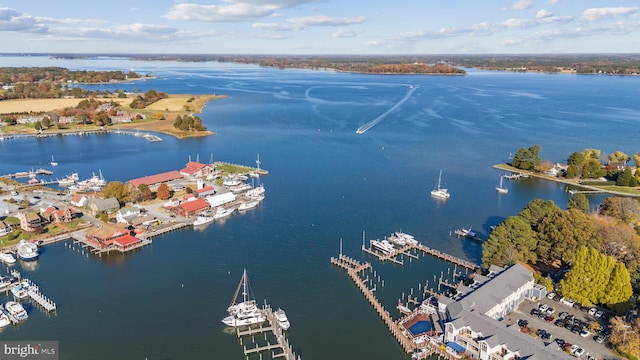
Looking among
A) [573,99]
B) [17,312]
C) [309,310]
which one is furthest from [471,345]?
[573,99]

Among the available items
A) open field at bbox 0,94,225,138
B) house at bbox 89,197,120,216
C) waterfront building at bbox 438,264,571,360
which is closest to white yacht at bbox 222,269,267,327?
waterfront building at bbox 438,264,571,360

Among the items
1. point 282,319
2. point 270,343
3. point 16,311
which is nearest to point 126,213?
point 16,311

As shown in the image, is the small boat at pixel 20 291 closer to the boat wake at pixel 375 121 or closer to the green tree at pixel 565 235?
the green tree at pixel 565 235

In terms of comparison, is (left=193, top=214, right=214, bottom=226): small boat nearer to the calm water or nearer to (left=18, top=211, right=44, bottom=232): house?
the calm water

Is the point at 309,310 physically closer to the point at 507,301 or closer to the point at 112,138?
the point at 507,301

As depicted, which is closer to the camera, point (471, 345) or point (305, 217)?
point (471, 345)
